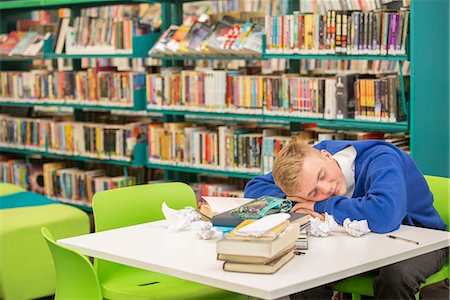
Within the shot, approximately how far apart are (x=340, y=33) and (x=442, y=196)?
183cm

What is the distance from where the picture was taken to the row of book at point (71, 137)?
640cm

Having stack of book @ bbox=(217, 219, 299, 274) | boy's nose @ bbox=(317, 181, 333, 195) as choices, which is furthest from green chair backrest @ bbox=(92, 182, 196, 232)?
stack of book @ bbox=(217, 219, 299, 274)

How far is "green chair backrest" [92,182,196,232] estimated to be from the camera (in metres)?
3.33

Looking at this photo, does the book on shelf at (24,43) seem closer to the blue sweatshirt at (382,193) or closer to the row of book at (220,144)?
the row of book at (220,144)

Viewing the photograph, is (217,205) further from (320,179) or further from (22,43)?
(22,43)

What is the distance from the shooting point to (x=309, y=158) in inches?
116

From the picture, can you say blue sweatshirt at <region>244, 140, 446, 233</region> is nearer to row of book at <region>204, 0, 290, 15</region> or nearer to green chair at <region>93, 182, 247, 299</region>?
green chair at <region>93, 182, 247, 299</region>

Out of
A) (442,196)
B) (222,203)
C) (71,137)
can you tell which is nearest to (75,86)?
(71,137)

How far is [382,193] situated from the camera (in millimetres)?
2875

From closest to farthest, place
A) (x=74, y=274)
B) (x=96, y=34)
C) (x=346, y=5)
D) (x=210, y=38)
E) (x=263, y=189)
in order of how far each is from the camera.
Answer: (x=74, y=274)
(x=263, y=189)
(x=346, y=5)
(x=210, y=38)
(x=96, y=34)

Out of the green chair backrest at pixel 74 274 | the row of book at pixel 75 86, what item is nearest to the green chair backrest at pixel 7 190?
the row of book at pixel 75 86

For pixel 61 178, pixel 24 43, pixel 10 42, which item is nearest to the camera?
pixel 61 178

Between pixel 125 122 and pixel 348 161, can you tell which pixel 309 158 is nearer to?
pixel 348 161

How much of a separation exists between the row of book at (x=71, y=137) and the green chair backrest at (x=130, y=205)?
9.05 ft
